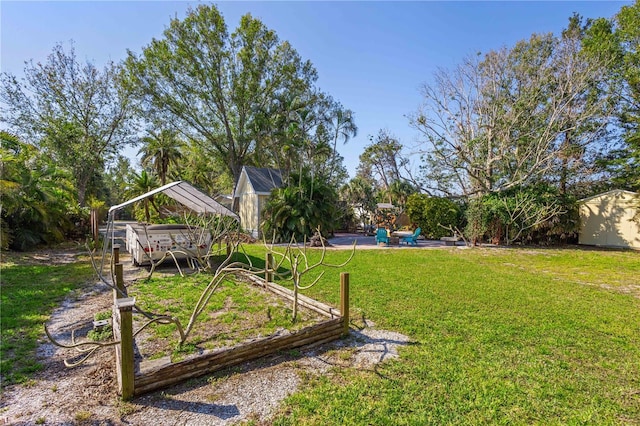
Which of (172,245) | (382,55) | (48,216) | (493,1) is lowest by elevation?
(172,245)

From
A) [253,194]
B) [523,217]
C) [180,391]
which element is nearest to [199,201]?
[180,391]

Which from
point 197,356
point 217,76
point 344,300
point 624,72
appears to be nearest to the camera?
point 197,356

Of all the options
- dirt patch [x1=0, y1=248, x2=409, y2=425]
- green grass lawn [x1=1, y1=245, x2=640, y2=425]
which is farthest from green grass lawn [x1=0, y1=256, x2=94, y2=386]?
dirt patch [x1=0, y1=248, x2=409, y2=425]

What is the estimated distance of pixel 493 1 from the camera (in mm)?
10625

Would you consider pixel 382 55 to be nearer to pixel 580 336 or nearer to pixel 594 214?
pixel 580 336

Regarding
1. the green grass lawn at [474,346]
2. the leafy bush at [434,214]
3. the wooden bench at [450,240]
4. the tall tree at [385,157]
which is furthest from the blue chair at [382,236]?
the tall tree at [385,157]

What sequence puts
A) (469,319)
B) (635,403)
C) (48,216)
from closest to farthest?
(635,403) < (469,319) < (48,216)

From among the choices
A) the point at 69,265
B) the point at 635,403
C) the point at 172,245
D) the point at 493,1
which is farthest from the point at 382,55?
the point at 69,265

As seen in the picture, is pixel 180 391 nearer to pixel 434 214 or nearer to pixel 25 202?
pixel 25 202

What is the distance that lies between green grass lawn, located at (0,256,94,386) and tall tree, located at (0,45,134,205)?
1371 cm

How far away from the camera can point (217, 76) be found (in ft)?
67.9

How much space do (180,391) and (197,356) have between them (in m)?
0.37

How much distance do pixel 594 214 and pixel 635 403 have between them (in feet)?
60.4

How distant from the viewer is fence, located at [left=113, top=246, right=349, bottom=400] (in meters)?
2.98
